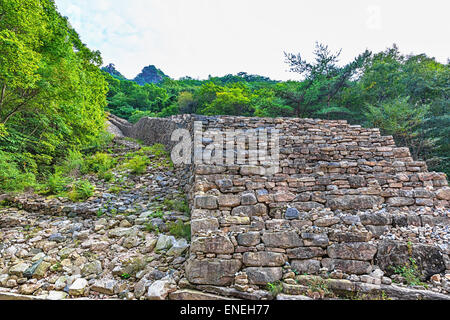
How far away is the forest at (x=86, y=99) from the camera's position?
4.30 m

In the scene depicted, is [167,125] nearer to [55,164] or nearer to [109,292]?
[55,164]

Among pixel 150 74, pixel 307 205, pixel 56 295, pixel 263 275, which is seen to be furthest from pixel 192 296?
pixel 150 74

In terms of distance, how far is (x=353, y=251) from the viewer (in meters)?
2.59

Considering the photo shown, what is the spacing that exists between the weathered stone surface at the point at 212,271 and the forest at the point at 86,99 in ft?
14.6

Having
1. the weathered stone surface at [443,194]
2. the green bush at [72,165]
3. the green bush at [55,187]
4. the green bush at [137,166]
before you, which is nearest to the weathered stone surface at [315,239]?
the weathered stone surface at [443,194]

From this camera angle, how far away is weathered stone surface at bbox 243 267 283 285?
2.41 meters

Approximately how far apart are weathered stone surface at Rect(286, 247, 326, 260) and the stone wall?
0.01 m

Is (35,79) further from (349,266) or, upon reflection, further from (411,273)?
(411,273)

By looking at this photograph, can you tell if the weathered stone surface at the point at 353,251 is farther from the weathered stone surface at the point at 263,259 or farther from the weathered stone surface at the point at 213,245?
the weathered stone surface at the point at 213,245

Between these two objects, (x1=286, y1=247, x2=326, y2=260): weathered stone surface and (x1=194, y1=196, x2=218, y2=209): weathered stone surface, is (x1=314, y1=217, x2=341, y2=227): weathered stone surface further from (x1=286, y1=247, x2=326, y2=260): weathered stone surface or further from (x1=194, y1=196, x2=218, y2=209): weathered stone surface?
(x1=194, y1=196, x2=218, y2=209): weathered stone surface

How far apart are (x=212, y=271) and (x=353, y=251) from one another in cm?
192

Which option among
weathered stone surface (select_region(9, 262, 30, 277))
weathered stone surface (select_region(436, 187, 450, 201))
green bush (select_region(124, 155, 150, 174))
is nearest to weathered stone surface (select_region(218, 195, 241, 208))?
weathered stone surface (select_region(9, 262, 30, 277))

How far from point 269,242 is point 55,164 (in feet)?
23.4
